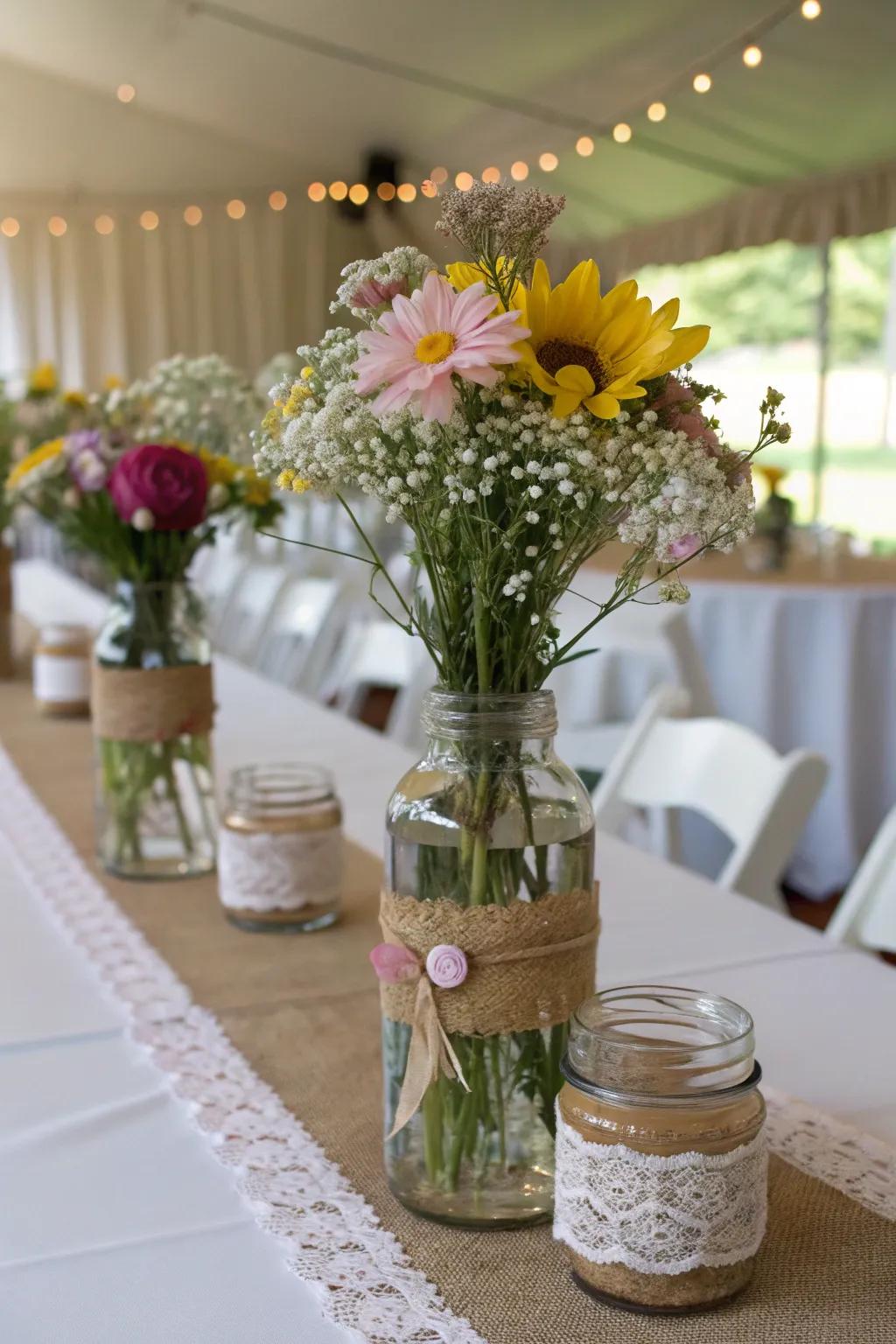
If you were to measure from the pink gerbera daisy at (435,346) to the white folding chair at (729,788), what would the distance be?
0.88 m

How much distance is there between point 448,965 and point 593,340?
0.32m

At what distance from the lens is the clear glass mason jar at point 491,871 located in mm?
727

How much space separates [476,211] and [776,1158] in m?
0.55

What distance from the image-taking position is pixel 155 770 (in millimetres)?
1394

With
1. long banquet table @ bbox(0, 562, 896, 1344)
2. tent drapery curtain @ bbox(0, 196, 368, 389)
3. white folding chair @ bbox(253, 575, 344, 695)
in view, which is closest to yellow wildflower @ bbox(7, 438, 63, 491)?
long banquet table @ bbox(0, 562, 896, 1344)

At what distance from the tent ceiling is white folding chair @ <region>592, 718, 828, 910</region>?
169 inches

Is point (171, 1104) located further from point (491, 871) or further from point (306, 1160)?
point (491, 871)

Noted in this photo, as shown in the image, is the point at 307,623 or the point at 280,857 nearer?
the point at 280,857

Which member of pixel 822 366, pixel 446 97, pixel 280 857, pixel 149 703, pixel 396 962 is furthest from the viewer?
pixel 446 97

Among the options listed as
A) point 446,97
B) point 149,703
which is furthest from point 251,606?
point 446,97

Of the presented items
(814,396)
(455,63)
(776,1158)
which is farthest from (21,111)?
(776,1158)

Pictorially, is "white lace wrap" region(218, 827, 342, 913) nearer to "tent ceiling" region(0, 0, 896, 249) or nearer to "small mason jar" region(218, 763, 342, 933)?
"small mason jar" region(218, 763, 342, 933)

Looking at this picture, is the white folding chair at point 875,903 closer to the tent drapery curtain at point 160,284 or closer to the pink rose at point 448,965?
the pink rose at point 448,965

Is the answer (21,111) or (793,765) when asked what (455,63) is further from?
(793,765)
